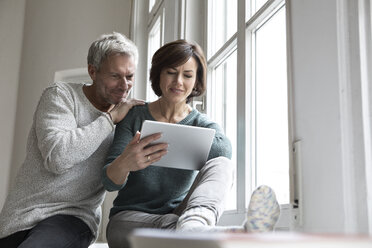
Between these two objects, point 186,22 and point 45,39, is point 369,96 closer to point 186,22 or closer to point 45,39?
point 186,22

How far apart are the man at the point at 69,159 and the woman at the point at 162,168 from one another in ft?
0.28

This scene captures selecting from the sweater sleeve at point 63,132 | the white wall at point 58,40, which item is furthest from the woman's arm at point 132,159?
the white wall at point 58,40

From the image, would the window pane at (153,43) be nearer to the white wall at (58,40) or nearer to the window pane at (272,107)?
the white wall at (58,40)

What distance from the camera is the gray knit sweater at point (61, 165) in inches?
67.9

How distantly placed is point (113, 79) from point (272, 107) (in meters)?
0.62

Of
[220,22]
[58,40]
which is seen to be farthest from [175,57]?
[58,40]

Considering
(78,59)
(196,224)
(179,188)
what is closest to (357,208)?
(196,224)

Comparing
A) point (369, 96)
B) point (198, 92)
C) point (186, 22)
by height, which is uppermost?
point (186, 22)

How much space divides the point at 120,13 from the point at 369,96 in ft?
12.8

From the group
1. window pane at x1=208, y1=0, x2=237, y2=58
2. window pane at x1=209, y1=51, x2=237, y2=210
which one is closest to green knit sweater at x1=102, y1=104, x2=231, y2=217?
window pane at x1=209, y1=51, x2=237, y2=210

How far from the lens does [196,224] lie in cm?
123

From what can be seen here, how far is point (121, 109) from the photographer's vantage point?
1.91 meters

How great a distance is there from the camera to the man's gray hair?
76.8 inches

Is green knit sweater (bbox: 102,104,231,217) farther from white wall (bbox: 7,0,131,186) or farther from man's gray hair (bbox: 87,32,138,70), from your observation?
white wall (bbox: 7,0,131,186)
